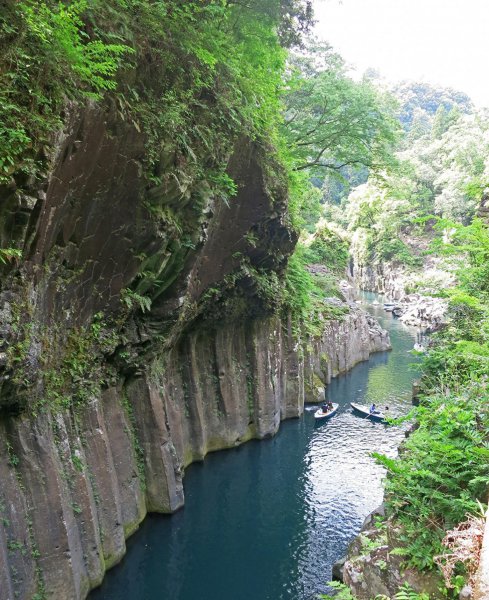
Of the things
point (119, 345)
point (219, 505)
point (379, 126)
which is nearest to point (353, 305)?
Answer: point (379, 126)

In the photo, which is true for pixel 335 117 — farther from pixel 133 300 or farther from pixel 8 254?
pixel 8 254

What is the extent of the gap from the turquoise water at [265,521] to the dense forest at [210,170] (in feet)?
13.8

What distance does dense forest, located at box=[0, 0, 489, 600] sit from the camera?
7625 mm

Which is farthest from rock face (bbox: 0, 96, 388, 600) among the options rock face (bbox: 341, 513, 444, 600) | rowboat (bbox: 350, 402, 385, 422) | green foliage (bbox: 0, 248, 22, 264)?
rowboat (bbox: 350, 402, 385, 422)

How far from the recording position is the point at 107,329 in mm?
13336

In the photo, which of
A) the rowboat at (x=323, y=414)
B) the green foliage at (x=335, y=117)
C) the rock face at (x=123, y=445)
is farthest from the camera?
the rowboat at (x=323, y=414)

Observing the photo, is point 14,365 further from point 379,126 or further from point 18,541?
point 379,126

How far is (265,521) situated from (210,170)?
1237 cm

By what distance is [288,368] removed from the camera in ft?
84.4

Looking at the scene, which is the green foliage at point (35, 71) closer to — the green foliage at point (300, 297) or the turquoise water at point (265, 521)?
the turquoise water at point (265, 521)

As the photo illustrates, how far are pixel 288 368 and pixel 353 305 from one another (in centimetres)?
1702

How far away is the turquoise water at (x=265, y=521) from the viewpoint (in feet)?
43.4

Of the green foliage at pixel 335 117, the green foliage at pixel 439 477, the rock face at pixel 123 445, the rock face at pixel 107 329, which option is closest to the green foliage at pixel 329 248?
the rock face at pixel 123 445

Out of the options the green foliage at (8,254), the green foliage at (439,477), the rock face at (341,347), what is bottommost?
the rock face at (341,347)
